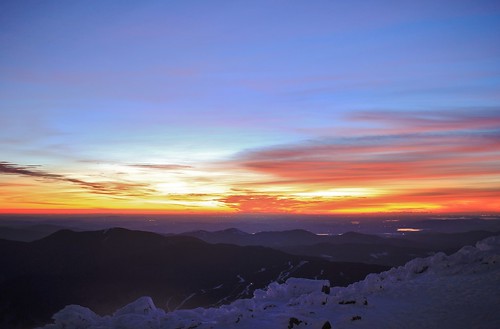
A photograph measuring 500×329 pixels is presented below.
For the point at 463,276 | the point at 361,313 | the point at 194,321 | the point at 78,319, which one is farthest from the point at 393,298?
the point at 78,319

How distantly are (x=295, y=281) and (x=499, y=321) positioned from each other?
55.5 ft

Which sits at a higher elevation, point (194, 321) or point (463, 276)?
point (463, 276)

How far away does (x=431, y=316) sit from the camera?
21625mm

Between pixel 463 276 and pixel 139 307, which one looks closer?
pixel 139 307

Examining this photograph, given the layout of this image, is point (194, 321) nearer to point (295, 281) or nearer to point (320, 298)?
point (320, 298)

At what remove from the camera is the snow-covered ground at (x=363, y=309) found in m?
21.4

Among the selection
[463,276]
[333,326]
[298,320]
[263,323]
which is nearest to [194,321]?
[263,323]

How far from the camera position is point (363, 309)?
2416cm

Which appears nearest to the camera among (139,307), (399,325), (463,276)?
(399,325)

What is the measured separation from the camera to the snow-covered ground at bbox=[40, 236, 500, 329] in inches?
843

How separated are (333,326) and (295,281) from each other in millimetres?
11641

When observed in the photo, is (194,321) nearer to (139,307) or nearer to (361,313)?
(139,307)

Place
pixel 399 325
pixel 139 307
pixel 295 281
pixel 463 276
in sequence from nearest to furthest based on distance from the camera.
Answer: pixel 399 325
pixel 139 307
pixel 463 276
pixel 295 281

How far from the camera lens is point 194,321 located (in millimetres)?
23141
